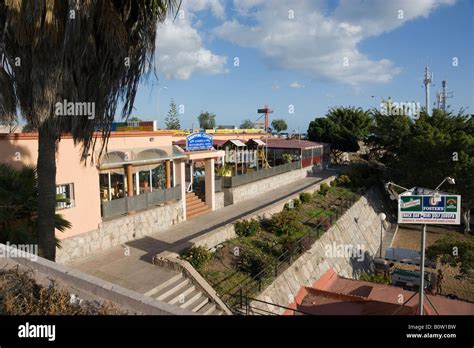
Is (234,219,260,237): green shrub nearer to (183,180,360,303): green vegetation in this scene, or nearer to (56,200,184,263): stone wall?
(183,180,360,303): green vegetation

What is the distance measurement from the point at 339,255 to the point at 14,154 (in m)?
15.4

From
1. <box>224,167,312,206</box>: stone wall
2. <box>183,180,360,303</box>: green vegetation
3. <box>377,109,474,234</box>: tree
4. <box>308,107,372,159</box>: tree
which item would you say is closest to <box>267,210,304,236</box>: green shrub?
<box>183,180,360,303</box>: green vegetation

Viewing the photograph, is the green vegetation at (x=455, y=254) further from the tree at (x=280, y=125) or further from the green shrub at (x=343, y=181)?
the tree at (x=280, y=125)

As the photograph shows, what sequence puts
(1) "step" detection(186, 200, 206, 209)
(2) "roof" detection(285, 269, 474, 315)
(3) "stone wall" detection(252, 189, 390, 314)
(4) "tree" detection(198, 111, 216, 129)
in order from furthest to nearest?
1. (4) "tree" detection(198, 111, 216, 129)
2. (1) "step" detection(186, 200, 206, 209)
3. (3) "stone wall" detection(252, 189, 390, 314)
4. (2) "roof" detection(285, 269, 474, 315)

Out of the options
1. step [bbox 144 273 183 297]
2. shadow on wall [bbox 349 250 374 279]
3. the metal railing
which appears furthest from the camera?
shadow on wall [bbox 349 250 374 279]

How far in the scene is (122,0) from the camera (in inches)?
271

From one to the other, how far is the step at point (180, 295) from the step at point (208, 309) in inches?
24.7

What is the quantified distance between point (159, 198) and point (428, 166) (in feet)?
70.3

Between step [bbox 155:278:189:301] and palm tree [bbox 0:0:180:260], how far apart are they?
321 centimetres

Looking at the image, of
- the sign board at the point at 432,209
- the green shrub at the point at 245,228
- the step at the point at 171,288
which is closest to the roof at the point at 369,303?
the sign board at the point at 432,209

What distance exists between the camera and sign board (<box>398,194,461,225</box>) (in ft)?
36.3

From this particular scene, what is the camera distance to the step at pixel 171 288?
9712 millimetres

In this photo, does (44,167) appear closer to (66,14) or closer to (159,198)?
(66,14)

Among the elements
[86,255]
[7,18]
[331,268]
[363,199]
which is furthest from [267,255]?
[363,199]
